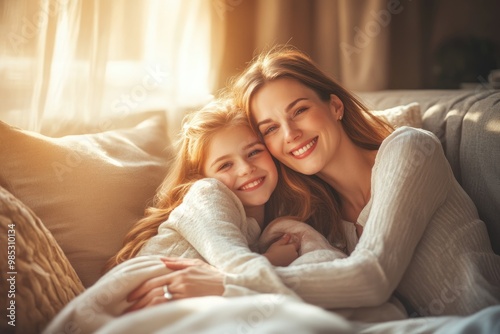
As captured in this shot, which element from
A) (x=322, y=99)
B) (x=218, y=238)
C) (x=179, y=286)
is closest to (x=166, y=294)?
(x=179, y=286)

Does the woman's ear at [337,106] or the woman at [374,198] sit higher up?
the woman's ear at [337,106]

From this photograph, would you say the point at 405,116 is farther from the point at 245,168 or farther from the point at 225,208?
the point at 225,208

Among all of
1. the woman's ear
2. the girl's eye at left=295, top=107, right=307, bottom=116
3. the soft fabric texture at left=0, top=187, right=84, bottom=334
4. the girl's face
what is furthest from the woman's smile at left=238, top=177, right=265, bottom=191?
the soft fabric texture at left=0, top=187, right=84, bottom=334

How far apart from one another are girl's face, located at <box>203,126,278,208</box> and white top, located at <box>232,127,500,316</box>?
352mm

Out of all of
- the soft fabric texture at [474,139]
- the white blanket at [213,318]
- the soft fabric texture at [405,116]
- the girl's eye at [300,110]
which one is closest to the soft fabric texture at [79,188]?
the white blanket at [213,318]

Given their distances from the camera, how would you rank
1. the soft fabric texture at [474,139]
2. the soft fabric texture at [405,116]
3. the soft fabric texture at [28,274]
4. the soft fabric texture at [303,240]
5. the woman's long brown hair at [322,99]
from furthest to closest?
1. the soft fabric texture at [405,116]
2. the woman's long brown hair at [322,99]
3. the soft fabric texture at [474,139]
4. the soft fabric texture at [303,240]
5. the soft fabric texture at [28,274]

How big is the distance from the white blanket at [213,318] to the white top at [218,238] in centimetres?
11

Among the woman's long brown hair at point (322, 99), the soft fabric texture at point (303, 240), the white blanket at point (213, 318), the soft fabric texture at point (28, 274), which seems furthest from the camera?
the woman's long brown hair at point (322, 99)

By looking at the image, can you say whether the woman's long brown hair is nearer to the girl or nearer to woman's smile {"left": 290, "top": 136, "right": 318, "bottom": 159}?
the girl

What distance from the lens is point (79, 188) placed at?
1.42m

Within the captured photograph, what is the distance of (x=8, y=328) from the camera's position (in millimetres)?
997

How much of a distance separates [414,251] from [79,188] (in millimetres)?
913

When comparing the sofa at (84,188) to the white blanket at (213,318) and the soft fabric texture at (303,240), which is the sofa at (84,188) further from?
the soft fabric texture at (303,240)

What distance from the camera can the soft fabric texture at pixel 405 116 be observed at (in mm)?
1751
